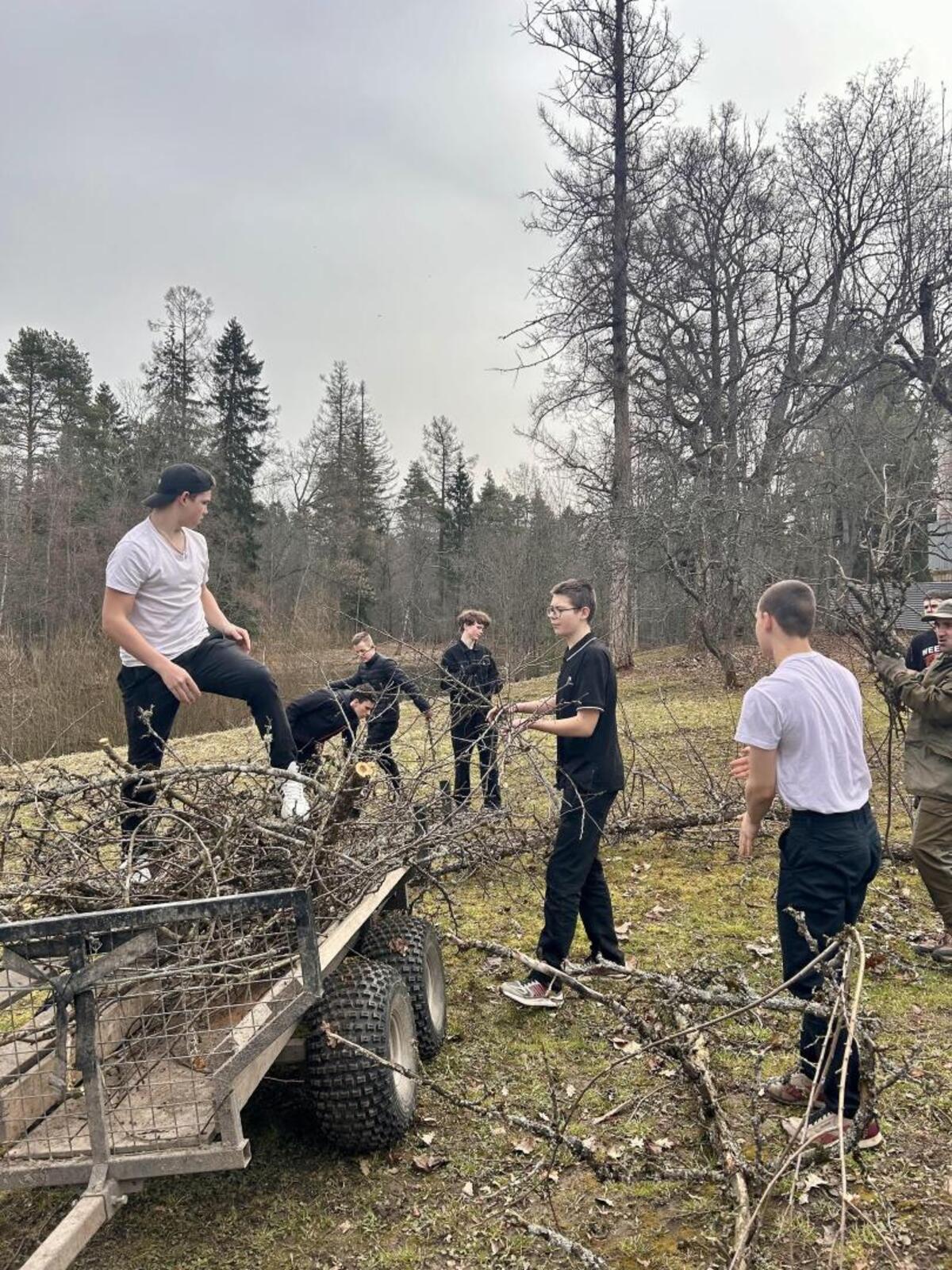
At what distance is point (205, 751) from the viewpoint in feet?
37.9

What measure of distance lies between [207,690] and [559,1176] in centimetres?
252

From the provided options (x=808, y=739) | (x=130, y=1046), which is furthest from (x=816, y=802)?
(x=130, y=1046)

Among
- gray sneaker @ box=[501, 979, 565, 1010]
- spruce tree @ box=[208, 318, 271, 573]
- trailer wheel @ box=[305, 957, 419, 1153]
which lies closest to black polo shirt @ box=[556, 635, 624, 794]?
gray sneaker @ box=[501, 979, 565, 1010]

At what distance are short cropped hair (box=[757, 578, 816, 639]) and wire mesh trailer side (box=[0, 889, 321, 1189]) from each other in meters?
1.94

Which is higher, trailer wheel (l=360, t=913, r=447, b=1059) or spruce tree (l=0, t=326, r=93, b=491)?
spruce tree (l=0, t=326, r=93, b=491)

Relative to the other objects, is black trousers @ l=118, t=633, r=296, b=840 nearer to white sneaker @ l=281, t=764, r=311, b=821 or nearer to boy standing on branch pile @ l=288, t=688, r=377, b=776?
white sneaker @ l=281, t=764, r=311, b=821

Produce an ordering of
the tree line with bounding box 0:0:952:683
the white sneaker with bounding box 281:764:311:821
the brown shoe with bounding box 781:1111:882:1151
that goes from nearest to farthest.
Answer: the brown shoe with bounding box 781:1111:882:1151 → the white sneaker with bounding box 281:764:311:821 → the tree line with bounding box 0:0:952:683

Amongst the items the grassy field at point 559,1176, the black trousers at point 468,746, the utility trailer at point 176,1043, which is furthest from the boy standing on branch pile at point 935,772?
the utility trailer at point 176,1043

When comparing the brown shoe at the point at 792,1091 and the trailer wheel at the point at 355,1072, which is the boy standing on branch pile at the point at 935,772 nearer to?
the brown shoe at the point at 792,1091

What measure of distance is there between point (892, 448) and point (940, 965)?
54.2 feet

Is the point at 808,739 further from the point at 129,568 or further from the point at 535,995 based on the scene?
the point at 129,568

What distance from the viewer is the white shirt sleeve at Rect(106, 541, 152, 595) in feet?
12.0

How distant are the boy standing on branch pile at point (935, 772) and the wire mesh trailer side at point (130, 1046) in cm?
339

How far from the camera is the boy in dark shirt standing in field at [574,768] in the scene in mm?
4012
